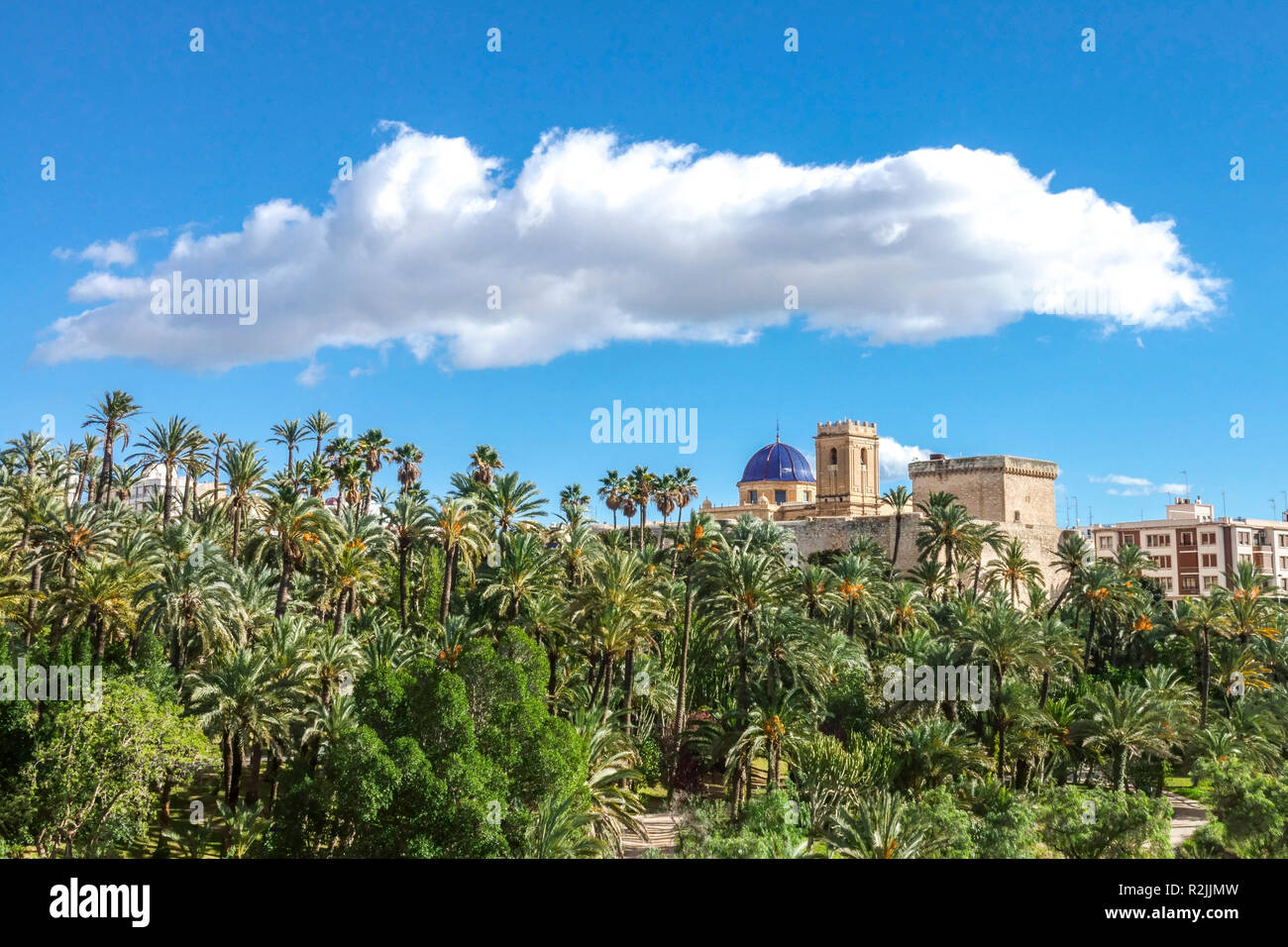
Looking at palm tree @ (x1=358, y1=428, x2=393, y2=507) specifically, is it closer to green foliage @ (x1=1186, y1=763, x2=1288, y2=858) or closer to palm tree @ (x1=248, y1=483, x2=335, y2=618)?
palm tree @ (x1=248, y1=483, x2=335, y2=618)

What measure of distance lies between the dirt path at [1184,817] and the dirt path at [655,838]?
14.9m

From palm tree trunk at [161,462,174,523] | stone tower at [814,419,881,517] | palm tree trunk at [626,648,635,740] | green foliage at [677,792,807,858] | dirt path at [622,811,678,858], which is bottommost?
dirt path at [622,811,678,858]

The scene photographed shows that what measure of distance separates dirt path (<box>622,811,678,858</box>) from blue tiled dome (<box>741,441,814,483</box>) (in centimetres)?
6508

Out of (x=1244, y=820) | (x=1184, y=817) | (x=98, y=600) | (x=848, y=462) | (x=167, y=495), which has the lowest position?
(x=1184, y=817)

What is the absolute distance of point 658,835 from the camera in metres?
34.9

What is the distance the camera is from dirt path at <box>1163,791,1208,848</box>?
115ft

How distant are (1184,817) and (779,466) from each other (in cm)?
6442

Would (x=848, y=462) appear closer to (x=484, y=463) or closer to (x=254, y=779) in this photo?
(x=484, y=463)

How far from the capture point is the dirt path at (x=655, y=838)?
1253 inches

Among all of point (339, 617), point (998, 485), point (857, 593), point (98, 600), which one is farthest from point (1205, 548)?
point (98, 600)

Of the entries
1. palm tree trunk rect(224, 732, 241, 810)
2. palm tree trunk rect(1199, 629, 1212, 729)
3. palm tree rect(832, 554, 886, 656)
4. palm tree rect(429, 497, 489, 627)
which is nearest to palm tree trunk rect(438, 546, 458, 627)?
palm tree rect(429, 497, 489, 627)

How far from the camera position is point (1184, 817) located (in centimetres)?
3894
